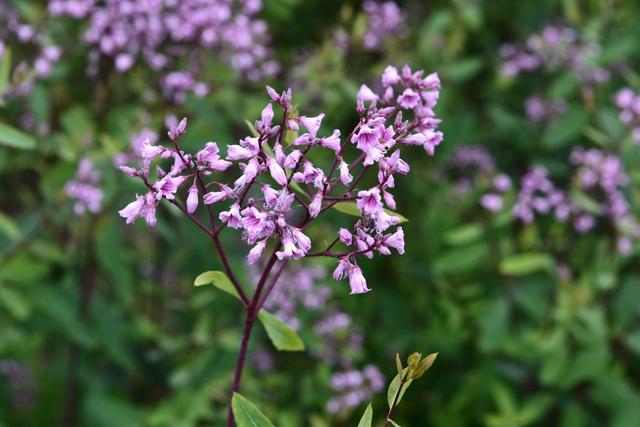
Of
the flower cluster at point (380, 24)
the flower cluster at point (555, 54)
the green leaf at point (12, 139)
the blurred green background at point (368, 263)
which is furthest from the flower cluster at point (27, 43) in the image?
the flower cluster at point (555, 54)

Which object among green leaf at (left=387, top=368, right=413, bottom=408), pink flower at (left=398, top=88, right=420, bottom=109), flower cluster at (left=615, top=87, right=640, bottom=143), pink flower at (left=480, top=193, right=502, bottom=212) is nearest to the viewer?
green leaf at (left=387, top=368, right=413, bottom=408)

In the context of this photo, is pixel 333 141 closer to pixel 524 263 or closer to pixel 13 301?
pixel 13 301

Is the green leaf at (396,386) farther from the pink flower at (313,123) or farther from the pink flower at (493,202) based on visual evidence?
the pink flower at (493,202)

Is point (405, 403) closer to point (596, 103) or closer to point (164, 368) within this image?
point (164, 368)

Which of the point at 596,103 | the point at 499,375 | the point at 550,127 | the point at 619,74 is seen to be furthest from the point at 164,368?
the point at 619,74

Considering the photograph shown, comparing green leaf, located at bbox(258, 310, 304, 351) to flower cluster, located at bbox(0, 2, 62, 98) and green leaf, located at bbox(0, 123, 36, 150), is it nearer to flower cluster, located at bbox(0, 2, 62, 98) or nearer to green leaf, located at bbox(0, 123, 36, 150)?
green leaf, located at bbox(0, 123, 36, 150)

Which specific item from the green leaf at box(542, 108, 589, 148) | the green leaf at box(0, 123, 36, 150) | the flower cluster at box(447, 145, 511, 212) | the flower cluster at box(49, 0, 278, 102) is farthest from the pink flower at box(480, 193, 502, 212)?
the green leaf at box(0, 123, 36, 150)
